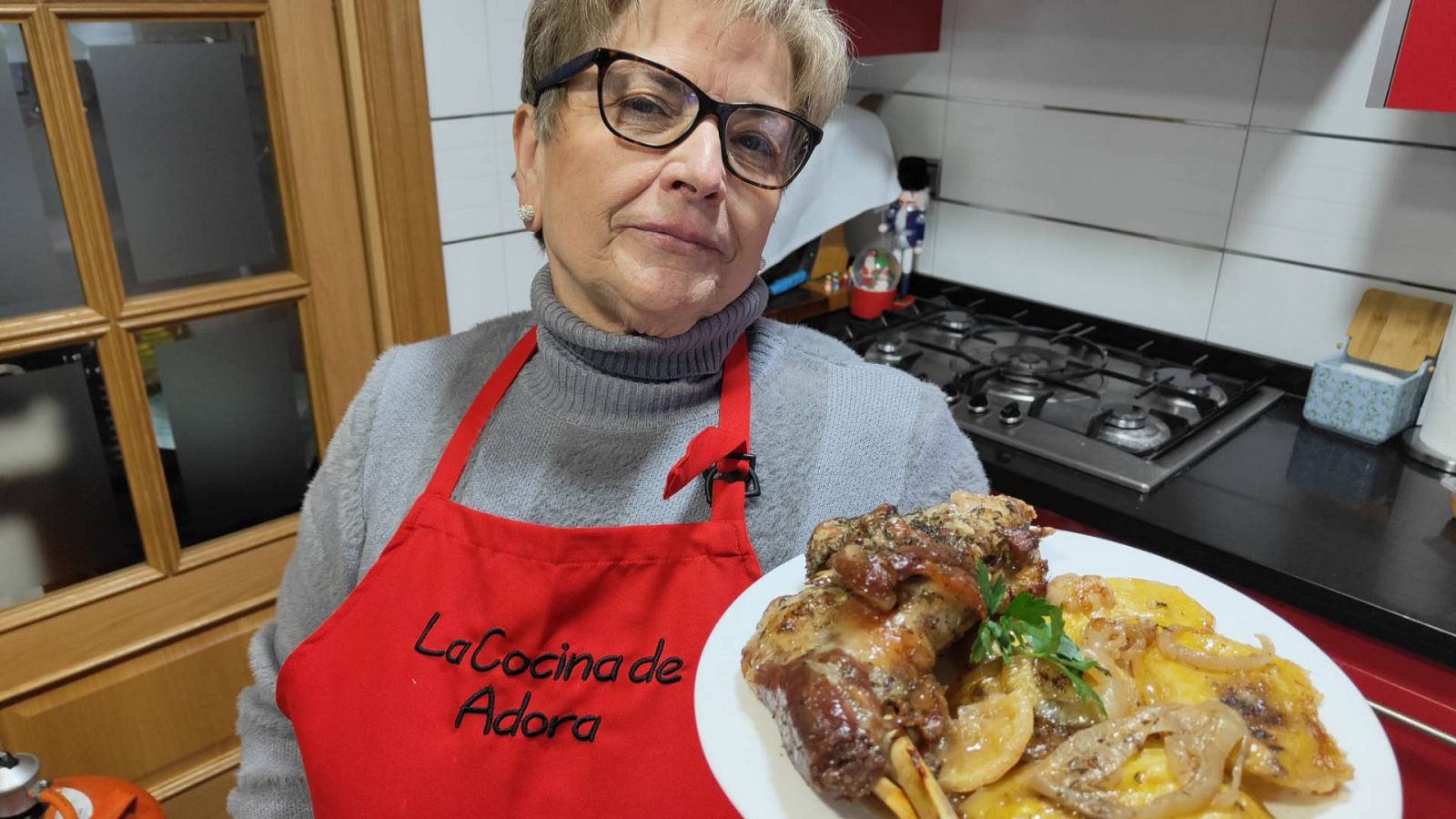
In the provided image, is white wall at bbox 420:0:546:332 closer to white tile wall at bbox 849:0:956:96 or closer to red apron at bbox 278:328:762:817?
white tile wall at bbox 849:0:956:96

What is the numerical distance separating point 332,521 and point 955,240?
4.82 ft

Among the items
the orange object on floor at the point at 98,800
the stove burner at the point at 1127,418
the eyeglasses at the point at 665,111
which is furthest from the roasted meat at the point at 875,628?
the orange object on floor at the point at 98,800

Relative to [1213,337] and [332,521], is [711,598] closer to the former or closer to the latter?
[332,521]

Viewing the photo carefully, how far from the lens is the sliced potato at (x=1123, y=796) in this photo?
0.52m

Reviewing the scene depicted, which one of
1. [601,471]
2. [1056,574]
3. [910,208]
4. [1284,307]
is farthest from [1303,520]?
[910,208]

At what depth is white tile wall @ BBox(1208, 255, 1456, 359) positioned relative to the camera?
1558 mm

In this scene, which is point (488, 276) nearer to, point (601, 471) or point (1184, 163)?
point (601, 471)

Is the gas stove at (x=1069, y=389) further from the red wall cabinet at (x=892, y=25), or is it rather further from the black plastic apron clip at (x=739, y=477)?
the black plastic apron clip at (x=739, y=477)

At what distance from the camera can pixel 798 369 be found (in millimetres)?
1040

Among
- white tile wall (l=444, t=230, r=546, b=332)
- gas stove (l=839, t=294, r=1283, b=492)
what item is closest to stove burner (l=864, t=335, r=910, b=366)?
gas stove (l=839, t=294, r=1283, b=492)

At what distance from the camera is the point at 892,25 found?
1830 mm

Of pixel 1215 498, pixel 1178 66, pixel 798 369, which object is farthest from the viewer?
pixel 1178 66

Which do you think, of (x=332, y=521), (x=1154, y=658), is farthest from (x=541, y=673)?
(x=1154, y=658)

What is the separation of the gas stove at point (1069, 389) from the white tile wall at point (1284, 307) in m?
0.07
